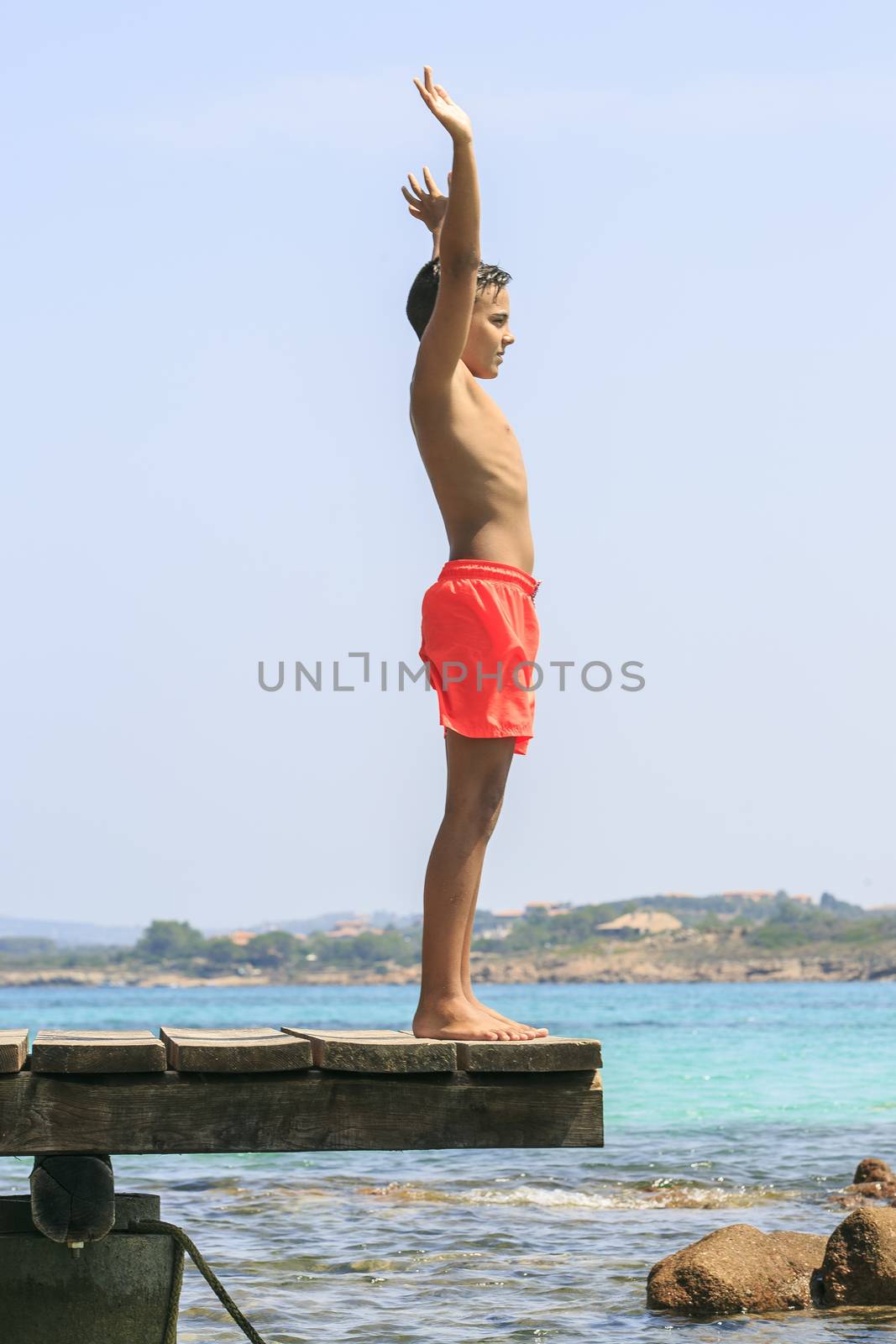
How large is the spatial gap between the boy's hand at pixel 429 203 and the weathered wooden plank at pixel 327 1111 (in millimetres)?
3012

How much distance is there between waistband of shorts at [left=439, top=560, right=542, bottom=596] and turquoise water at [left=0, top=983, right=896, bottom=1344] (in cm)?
543

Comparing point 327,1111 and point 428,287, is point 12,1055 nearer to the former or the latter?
point 327,1111

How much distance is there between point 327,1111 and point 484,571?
1.83 m

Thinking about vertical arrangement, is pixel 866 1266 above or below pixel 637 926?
below

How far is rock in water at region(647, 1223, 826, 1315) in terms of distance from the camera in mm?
9867

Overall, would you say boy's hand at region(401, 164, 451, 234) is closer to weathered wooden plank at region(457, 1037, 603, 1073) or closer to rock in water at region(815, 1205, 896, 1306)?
weathered wooden plank at region(457, 1037, 603, 1073)

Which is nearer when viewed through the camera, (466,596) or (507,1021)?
(507,1021)

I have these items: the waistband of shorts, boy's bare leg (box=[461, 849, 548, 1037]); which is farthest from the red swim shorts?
boy's bare leg (box=[461, 849, 548, 1037])

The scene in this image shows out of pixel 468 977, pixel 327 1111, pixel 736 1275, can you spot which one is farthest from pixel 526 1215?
pixel 327 1111

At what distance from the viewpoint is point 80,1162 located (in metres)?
5.40

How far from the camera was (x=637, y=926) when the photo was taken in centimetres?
15975

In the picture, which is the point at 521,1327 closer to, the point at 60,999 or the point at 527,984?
the point at 60,999

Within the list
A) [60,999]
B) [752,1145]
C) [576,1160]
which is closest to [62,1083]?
[576,1160]

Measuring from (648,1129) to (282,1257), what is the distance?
13251 mm
